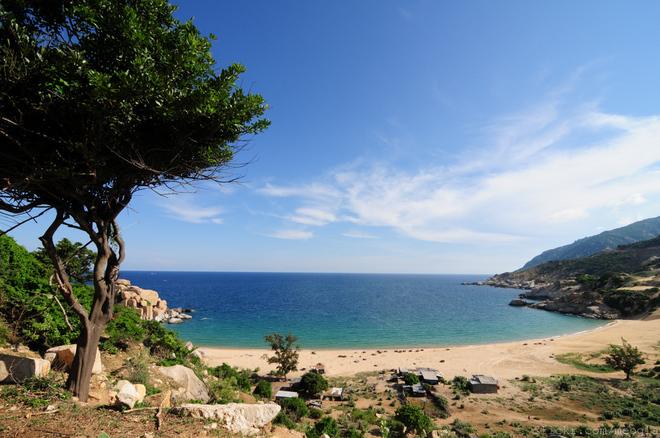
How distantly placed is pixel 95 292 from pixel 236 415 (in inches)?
182

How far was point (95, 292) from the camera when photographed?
725 cm

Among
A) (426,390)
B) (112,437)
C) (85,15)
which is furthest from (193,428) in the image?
(426,390)

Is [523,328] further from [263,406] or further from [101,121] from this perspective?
[101,121]

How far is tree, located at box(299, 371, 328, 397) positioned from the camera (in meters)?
22.2

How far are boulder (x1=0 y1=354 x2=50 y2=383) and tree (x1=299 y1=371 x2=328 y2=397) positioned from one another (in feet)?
58.3

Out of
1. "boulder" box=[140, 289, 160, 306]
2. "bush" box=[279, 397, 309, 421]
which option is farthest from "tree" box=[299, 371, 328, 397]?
"boulder" box=[140, 289, 160, 306]

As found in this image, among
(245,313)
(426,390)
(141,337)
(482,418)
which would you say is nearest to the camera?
(141,337)

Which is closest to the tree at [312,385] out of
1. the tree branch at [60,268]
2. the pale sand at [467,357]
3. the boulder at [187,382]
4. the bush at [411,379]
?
the bush at [411,379]

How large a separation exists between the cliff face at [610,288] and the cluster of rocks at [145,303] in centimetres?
9678

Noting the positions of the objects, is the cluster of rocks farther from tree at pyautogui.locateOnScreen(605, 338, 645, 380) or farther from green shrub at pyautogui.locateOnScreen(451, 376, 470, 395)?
tree at pyautogui.locateOnScreen(605, 338, 645, 380)

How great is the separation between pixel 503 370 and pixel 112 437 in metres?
37.5

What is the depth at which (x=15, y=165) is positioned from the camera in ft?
20.0

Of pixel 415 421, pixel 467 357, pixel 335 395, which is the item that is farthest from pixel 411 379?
pixel 467 357

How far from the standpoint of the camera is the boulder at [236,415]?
708 centimetres
